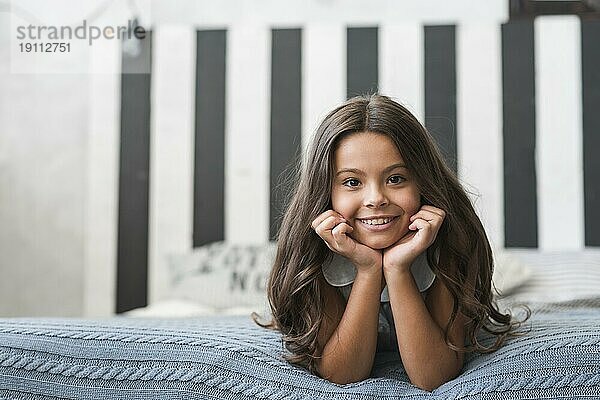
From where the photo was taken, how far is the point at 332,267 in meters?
1.16

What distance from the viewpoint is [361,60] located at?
2.87 m

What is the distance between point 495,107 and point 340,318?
1.82 metres

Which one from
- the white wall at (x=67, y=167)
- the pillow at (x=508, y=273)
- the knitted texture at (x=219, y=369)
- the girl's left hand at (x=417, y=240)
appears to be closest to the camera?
the knitted texture at (x=219, y=369)

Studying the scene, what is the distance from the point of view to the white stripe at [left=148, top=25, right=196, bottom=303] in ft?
9.52

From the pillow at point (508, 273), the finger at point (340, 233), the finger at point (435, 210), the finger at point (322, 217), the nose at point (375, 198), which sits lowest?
the pillow at point (508, 273)

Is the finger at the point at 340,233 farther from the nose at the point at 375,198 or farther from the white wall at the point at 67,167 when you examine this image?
the white wall at the point at 67,167

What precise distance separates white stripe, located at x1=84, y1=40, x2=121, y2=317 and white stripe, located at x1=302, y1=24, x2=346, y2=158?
0.67 metres

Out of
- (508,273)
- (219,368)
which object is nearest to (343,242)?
(219,368)

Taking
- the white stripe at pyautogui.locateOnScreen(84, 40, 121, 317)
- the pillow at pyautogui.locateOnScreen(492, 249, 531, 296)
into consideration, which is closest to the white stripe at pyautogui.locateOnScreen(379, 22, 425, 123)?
the pillow at pyautogui.locateOnScreen(492, 249, 531, 296)

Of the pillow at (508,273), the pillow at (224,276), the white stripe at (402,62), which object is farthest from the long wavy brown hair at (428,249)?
the white stripe at (402,62)

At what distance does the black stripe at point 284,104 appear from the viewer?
2855 mm

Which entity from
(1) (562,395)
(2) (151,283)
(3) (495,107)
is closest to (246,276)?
(2) (151,283)

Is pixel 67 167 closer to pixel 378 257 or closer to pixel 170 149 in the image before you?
pixel 170 149

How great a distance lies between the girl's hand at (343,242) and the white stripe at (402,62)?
70.2 inches
